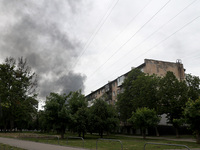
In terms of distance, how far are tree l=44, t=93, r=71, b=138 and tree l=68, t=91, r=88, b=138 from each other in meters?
1.60

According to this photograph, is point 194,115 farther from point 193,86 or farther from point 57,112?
point 57,112

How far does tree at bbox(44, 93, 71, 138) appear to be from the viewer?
1268 inches

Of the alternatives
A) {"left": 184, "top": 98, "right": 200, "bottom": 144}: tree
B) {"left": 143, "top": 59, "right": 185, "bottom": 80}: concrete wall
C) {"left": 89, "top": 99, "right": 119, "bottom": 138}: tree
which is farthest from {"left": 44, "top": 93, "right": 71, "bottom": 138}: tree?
{"left": 143, "top": 59, "right": 185, "bottom": 80}: concrete wall

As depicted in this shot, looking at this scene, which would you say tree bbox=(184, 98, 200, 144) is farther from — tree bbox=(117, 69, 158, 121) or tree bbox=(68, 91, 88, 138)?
tree bbox=(68, 91, 88, 138)

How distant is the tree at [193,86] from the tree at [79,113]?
69.7 feet

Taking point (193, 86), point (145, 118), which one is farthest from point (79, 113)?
point (193, 86)

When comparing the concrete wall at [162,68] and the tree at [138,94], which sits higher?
the concrete wall at [162,68]

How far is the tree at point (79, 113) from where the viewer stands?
34.5 meters

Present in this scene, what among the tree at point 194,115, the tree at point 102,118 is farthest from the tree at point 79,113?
the tree at point 194,115

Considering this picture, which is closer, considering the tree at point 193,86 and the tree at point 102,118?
the tree at point 102,118

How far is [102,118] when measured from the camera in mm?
36531

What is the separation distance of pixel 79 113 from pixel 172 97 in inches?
719

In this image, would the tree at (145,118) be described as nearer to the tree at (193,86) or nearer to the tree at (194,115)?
the tree at (194,115)

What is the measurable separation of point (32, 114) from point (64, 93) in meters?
18.1
